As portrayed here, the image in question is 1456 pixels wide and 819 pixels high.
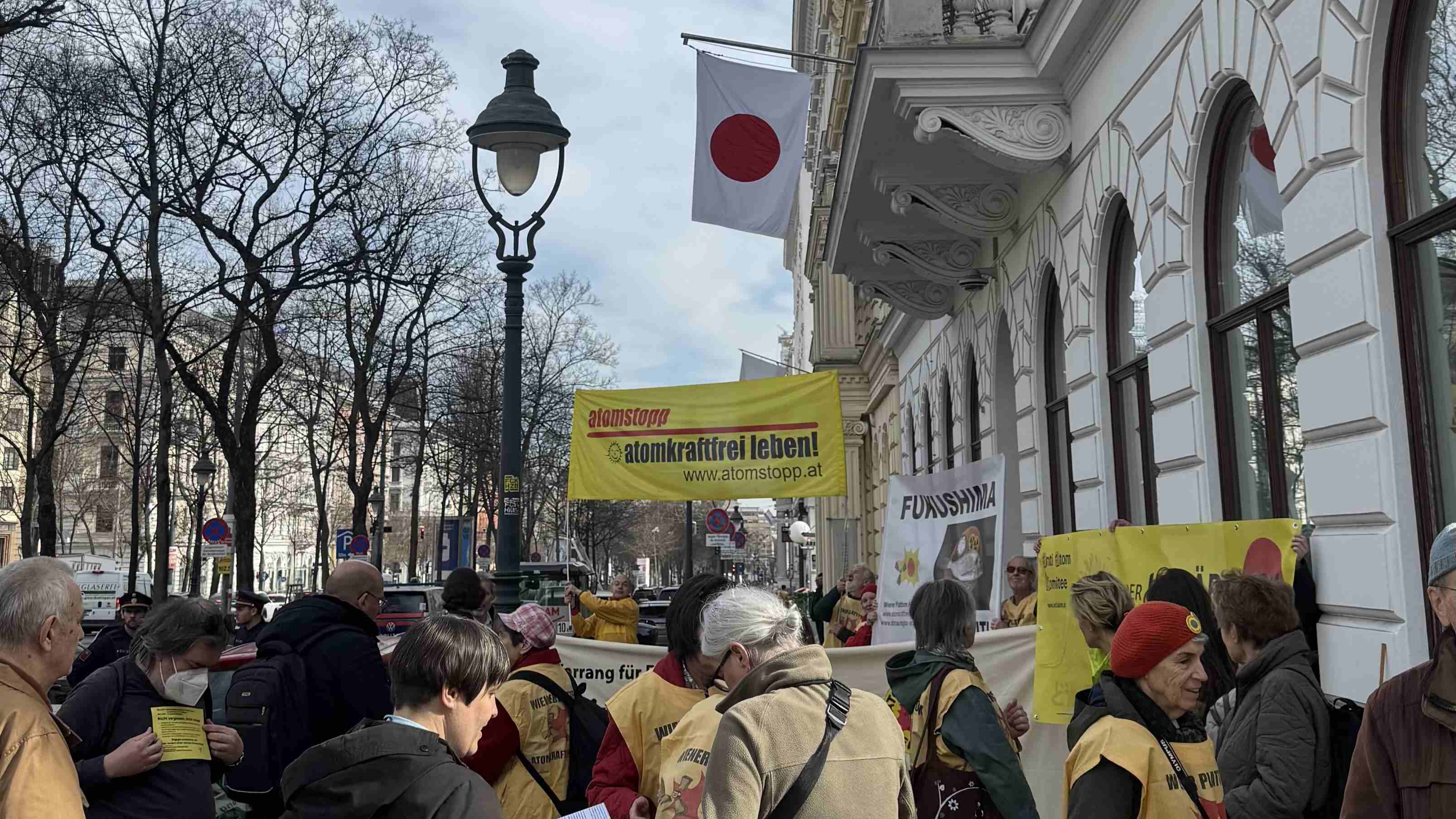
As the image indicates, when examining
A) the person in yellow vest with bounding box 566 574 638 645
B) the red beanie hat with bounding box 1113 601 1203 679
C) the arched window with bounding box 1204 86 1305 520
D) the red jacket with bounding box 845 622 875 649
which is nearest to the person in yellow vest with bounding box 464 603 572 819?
the red beanie hat with bounding box 1113 601 1203 679

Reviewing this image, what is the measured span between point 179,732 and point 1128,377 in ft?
24.0

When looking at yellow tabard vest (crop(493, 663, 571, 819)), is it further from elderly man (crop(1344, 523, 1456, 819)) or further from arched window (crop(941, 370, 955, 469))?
arched window (crop(941, 370, 955, 469))

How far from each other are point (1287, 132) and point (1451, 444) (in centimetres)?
192

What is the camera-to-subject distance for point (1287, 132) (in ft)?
21.1

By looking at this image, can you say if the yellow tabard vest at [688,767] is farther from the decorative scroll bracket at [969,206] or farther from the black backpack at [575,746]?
the decorative scroll bracket at [969,206]

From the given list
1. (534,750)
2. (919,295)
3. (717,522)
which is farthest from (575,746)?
(717,522)

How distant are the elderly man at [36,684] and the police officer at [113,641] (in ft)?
22.7

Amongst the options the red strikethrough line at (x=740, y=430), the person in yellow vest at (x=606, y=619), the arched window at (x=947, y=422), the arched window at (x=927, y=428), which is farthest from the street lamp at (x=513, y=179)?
the arched window at (x=927, y=428)

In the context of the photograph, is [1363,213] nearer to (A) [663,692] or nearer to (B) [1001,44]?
(A) [663,692]

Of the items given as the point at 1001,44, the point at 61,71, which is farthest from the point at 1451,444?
the point at 61,71

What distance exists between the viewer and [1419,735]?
322 cm

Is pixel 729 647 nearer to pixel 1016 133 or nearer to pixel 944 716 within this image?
pixel 944 716

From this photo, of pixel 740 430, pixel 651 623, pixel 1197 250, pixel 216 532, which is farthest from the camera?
pixel 216 532

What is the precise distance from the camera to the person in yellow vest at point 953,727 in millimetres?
4438
